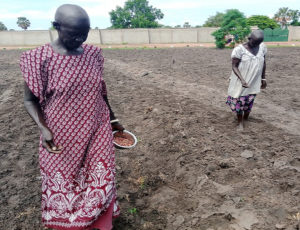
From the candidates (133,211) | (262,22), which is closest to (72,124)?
(133,211)

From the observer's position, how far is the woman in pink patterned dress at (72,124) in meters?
1.76

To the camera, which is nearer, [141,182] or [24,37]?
[141,182]

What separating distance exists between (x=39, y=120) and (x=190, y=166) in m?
2.13

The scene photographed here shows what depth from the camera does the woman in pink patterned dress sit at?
1759mm

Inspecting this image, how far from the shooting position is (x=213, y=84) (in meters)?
8.23

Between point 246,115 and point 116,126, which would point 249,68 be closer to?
point 246,115

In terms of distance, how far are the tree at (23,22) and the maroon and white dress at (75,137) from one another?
6345cm

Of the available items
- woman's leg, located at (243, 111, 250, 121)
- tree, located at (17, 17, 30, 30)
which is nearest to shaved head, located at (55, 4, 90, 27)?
woman's leg, located at (243, 111, 250, 121)

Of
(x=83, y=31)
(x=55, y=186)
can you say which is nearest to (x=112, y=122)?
(x=55, y=186)

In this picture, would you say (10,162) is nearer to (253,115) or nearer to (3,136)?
(3,136)

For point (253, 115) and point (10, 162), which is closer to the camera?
point (10, 162)

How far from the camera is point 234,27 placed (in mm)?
19344

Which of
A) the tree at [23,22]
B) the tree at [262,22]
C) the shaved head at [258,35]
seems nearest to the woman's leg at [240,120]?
the shaved head at [258,35]

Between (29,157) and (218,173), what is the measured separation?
8.06 feet
